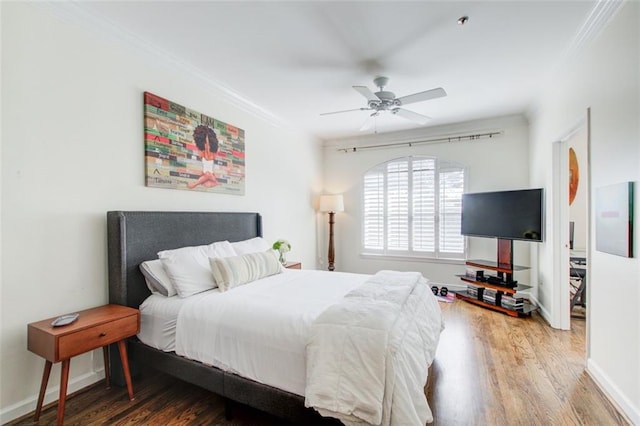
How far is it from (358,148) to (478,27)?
3.28 meters

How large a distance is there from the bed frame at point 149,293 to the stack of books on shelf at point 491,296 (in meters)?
3.35

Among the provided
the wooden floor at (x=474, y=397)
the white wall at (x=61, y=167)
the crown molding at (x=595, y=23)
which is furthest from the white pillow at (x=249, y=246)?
the crown molding at (x=595, y=23)

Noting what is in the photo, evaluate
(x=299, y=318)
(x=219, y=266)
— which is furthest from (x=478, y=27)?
(x=219, y=266)

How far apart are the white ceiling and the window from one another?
1.54 metres

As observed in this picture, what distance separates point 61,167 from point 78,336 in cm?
115

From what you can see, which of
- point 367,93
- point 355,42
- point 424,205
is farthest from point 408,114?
point 424,205

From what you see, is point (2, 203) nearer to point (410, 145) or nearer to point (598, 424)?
point (598, 424)

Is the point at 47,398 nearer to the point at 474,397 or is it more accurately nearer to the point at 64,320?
the point at 64,320

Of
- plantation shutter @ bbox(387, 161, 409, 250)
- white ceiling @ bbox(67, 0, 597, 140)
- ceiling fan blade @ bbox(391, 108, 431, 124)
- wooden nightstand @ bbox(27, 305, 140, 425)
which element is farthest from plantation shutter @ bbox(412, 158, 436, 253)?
wooden nightstand @ bbox(27, 305, 140, 425)

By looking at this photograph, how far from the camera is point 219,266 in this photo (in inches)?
99.5

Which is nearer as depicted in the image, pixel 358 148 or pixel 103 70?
pixel 103 70

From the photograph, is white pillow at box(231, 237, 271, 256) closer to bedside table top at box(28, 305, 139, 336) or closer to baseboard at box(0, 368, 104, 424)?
bedside table top at box(28, 305, 139, 336)

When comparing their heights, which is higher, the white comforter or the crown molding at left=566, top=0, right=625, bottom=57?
the crown molding at left=566, top=0, right=625, bottom=57

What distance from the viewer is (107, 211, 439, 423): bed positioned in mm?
1735
